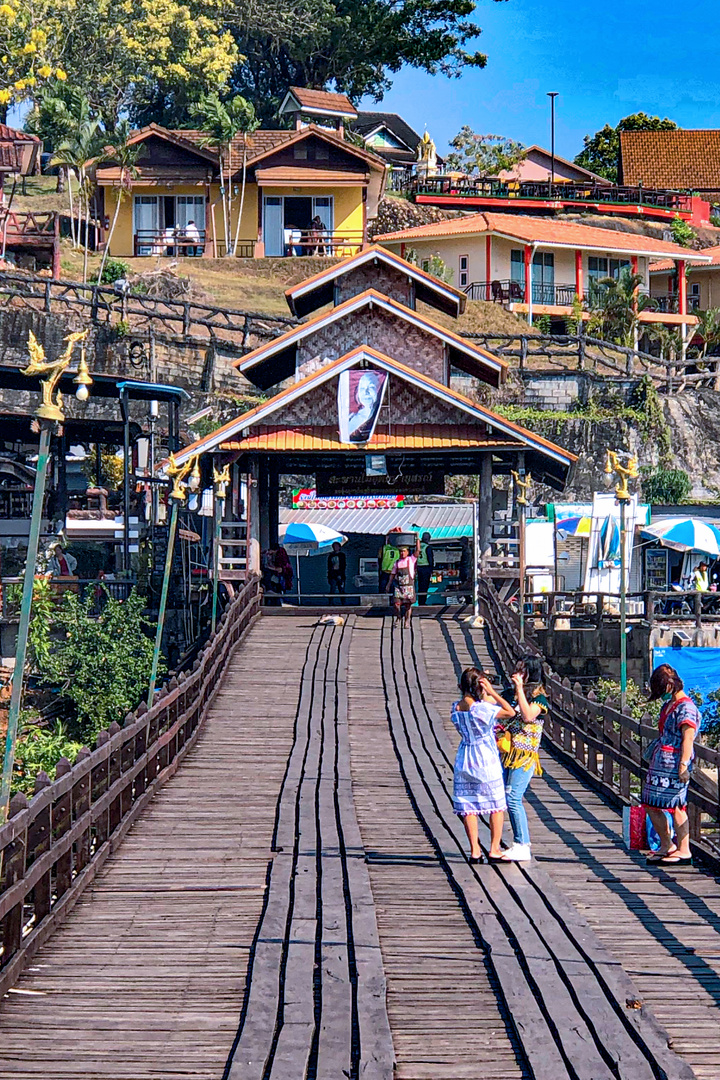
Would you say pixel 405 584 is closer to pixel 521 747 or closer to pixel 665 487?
pixel 521 747

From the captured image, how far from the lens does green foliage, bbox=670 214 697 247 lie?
70375mm

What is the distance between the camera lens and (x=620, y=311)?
56938 millimetres

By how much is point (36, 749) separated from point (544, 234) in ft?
140

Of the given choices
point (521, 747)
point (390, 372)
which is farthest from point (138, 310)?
point (521, 747)

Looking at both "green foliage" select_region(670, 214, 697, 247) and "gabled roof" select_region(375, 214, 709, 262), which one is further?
"green foliage" select_region(670, 214, 697, 247)

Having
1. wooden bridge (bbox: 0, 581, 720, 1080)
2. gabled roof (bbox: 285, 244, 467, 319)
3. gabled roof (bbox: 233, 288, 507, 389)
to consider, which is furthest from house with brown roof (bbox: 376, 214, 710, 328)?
wooden bridge (bbox: 0, 581, 720, 1080)

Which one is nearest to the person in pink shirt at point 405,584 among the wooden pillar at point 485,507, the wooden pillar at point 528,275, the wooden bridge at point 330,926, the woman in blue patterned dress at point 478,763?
the wooden pillar at point 485,507

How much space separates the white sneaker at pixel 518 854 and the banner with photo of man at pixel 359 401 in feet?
51.7

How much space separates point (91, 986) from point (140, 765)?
16.3 ft

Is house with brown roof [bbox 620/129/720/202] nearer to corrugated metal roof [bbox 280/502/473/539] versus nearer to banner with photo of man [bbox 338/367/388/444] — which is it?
corrugated metal roof [bbox 280/502/473/539]

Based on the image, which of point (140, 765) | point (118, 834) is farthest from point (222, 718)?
point (118, 834)

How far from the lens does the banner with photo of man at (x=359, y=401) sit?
2727cm

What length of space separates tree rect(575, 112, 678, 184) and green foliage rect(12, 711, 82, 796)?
66.0 meters

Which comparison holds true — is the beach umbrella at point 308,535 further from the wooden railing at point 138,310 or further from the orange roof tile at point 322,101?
the orange roof tile at point 322,101
